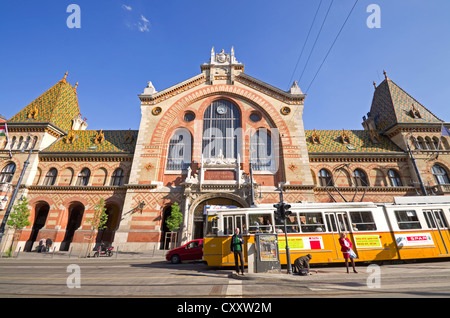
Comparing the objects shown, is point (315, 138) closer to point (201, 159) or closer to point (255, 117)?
point (255, 117)

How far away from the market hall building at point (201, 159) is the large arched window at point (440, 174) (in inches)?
4.9

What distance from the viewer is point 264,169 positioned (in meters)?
22.3

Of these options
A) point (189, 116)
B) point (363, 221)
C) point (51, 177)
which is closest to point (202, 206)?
point (189, 116)

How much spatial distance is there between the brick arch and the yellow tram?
549 inches

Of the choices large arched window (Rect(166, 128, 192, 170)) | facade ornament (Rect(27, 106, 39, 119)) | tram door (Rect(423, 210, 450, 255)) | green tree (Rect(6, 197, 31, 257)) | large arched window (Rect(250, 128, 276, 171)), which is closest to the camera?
tram door (Rect(423, 210, 450, 255))

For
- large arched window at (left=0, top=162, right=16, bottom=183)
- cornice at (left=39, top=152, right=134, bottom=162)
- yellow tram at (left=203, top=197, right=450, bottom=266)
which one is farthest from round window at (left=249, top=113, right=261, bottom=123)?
large arched window at (left=0, top=162, right=16, bottom=183)

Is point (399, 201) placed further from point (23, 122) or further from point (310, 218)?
point (23, 122)

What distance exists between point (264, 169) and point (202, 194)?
7.21 meters

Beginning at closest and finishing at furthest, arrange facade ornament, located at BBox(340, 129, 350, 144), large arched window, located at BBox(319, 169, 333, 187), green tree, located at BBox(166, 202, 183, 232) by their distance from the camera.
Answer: green tree, located at BBox(166, 202, 183, 232), large arched window, located at BBox(319, 169, 333, 187), facade ornament, located at BBox(340, 129, 350, 144)

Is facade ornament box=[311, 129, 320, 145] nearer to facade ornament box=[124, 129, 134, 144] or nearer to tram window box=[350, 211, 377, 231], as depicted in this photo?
tram window box=[350, 211, 377, 231]

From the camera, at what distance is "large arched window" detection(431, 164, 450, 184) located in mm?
21766
